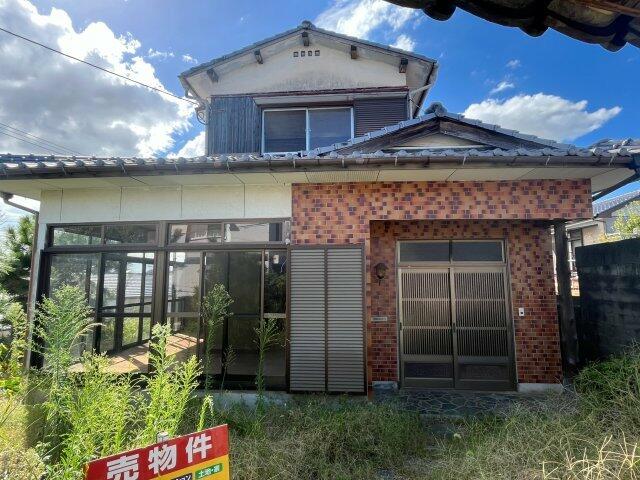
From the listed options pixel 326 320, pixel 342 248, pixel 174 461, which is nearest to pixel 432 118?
pixel 342 248

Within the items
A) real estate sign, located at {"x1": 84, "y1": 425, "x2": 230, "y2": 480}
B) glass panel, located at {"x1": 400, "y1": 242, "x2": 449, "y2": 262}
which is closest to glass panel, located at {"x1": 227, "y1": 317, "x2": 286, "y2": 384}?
glass panel, located at {"x1": 400, "y1": 242, "x2": 449, "y2": 262}

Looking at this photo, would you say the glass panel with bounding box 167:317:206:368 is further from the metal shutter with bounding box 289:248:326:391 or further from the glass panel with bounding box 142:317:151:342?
the metal shutter with bounding box 289:248:326:391

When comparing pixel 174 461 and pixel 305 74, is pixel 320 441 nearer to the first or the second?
pixel 174 461

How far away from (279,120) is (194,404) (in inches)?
269

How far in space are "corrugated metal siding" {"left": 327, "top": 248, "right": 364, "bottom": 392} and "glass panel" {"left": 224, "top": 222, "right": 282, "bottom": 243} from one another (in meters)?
1.03

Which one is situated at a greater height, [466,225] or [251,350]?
[466,225]

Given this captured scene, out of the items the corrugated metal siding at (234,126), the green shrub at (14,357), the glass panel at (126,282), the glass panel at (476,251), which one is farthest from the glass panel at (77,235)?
the glass panel at (476,251)

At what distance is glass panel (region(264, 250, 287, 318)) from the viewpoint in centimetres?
561

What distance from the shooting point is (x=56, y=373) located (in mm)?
3391

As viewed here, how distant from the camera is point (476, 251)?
6742mm

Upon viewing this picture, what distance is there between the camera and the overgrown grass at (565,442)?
9.34ft

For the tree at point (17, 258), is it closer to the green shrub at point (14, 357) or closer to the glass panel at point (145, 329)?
the green shrub at point (14, 357)

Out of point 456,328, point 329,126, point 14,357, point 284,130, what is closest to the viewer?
point 14,357

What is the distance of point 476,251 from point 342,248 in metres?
3.11
